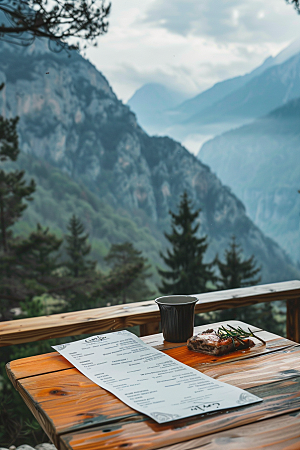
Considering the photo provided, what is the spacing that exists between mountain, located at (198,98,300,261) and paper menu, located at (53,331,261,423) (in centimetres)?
1855

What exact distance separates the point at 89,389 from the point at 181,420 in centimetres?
18

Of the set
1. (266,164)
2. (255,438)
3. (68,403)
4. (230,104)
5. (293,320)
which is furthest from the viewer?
(230,104)

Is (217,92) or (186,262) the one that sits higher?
(217,92)

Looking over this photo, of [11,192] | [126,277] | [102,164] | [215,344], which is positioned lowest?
[126,277]

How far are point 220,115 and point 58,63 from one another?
25.6 ft

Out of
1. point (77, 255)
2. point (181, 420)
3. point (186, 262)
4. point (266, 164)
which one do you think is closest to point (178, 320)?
point (181, 420)

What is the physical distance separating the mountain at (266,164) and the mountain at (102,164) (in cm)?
68

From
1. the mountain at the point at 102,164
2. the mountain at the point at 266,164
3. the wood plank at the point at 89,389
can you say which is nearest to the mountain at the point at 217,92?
the mountain at the point at 102,164

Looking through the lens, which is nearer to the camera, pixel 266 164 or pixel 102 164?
pixel 102 164

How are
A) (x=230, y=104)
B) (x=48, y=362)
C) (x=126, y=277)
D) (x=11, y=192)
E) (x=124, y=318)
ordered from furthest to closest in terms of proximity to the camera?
1. (x=230, y=104)
2. (x=126, y=277)
3. (x=11, y=192)
4. (x=124, y=318)
5. (x=48, y=362)

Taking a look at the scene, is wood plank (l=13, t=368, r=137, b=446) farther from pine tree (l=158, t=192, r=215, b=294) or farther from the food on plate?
pine tree (l=158, t=192, r=215, b=294)

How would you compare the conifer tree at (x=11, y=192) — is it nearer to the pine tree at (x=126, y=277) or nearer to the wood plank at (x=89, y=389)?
the pine tree at (x=126, y=277)

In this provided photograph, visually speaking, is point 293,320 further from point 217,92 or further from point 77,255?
point 217,92

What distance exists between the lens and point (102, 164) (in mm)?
19391
